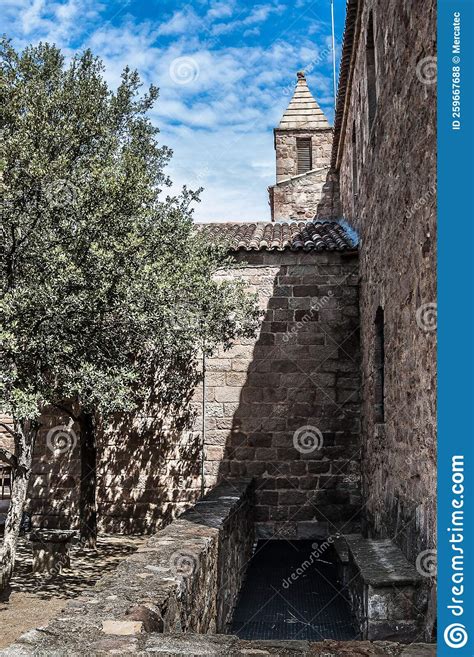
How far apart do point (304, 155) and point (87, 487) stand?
12976 mm

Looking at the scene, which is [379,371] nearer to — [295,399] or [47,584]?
[295,399]

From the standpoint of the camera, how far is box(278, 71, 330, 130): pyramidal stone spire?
18.7 m

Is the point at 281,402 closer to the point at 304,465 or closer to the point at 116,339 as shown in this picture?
the point at 304,465

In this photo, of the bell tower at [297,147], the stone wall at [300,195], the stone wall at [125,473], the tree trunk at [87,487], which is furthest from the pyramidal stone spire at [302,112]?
the tree trunk at [87,487]

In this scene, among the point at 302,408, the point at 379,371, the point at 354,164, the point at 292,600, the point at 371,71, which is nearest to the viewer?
the point at 292,600

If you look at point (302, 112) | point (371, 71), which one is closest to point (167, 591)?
point (371, 71)

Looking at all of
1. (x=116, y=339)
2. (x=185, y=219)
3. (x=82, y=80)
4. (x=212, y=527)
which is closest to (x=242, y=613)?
(x=212, y=527)

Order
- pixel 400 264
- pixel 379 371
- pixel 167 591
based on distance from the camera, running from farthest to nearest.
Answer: pixel 379 371, pixel 400 264, pixel 167 591

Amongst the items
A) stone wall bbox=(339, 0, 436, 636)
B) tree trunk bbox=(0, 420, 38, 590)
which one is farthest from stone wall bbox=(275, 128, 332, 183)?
tree trunk bbox=(0, 420, 38, 590)

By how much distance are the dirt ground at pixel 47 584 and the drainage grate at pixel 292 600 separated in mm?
1681

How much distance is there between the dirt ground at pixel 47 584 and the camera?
218 inches

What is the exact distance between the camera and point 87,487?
8.54 m

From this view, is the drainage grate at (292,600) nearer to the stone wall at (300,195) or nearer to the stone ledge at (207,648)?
the stone ledge at (207,648)

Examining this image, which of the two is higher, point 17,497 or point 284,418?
point 284,418
